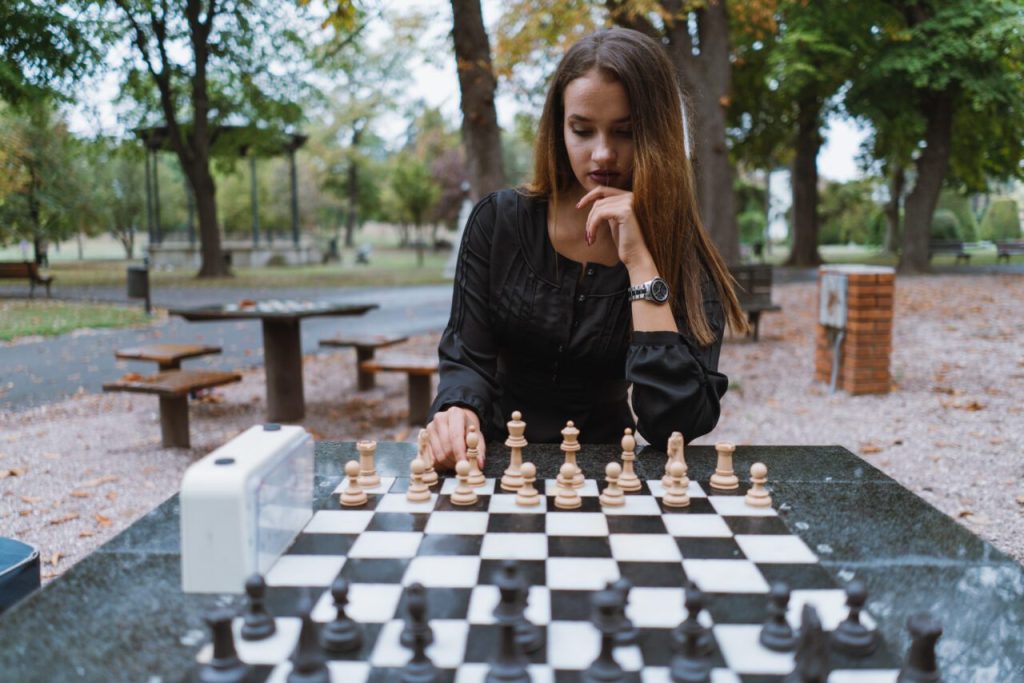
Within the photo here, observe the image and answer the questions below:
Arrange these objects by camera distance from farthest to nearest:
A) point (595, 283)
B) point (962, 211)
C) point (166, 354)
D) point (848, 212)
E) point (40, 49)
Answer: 1. point (848, 212)
2. point (962, 211)
3. point (166, 354)
4. point (40, 49)
5. point (595, 283)

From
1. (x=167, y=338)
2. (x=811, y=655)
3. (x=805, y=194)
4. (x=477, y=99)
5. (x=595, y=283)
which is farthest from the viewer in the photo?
(x=805, y=194)

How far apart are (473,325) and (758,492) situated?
104cm

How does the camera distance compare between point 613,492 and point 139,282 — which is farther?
point 139,282

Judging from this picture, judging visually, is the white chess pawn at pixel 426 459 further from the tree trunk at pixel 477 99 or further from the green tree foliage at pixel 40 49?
the tree trunk at pixel 477 99

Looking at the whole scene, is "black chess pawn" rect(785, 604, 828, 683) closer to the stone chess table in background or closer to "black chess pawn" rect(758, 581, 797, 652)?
"black chess pawn" rect(758, 581, 797, 652)

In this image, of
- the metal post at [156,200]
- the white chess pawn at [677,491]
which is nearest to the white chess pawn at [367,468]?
the white chess pawn at [677,491]

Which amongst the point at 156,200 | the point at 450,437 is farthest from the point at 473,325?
the point at 156,200

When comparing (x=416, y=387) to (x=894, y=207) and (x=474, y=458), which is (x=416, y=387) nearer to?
(x=474, y=458)

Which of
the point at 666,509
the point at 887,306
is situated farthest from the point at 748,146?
the point at 666,509

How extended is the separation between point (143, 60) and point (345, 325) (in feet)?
19.3

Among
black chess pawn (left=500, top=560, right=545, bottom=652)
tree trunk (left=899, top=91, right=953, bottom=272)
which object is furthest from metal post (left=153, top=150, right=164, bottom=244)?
black chess pawn (left=500, top=560, right=545, bottom=652)

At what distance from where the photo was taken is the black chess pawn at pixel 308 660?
927mm

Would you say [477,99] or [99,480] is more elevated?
[477,99]

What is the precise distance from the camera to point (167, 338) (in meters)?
10.2
